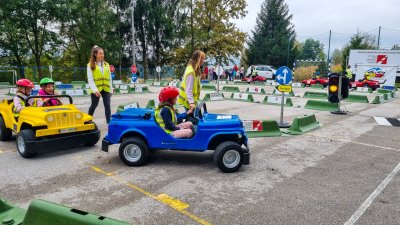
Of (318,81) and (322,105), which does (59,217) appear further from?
(318,81)

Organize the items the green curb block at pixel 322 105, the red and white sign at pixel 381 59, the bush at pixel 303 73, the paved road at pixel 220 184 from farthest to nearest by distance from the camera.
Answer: the bush at pixel 303 73 → the red and white sign at pixel 381 59 → the green curb block at pixel 322 105 → the paved road at pixel 220 184

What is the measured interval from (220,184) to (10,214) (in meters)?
2.64

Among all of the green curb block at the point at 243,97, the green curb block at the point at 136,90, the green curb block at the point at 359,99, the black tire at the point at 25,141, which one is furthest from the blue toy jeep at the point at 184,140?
the green curb block at the point at 136,90

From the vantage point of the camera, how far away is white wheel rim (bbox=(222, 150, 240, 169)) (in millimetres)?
5133

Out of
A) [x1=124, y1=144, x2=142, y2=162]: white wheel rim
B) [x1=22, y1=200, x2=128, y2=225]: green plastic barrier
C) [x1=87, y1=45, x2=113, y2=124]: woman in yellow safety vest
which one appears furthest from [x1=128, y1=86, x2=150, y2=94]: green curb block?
[x1=22, y1=200, x2=128, y2=225]: green plastic barrier

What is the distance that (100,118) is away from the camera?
10312 millimetres

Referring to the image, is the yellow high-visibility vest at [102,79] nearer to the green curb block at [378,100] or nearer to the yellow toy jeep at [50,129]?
the yellow toy jeep at [50,129]

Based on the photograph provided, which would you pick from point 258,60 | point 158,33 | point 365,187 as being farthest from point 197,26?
point 365,187

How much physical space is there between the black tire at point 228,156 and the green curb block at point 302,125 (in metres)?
3.58

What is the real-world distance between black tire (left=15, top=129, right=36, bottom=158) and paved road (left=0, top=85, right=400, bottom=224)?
0.12 meters

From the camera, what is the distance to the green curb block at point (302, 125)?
330 inches

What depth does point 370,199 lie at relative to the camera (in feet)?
13.7

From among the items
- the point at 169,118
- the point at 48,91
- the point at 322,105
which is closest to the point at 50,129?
the point at 48,91

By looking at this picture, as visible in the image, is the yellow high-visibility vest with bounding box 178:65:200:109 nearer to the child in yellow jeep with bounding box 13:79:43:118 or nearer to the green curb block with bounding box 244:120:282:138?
the green curb block with bounding box 244:120:282:138
